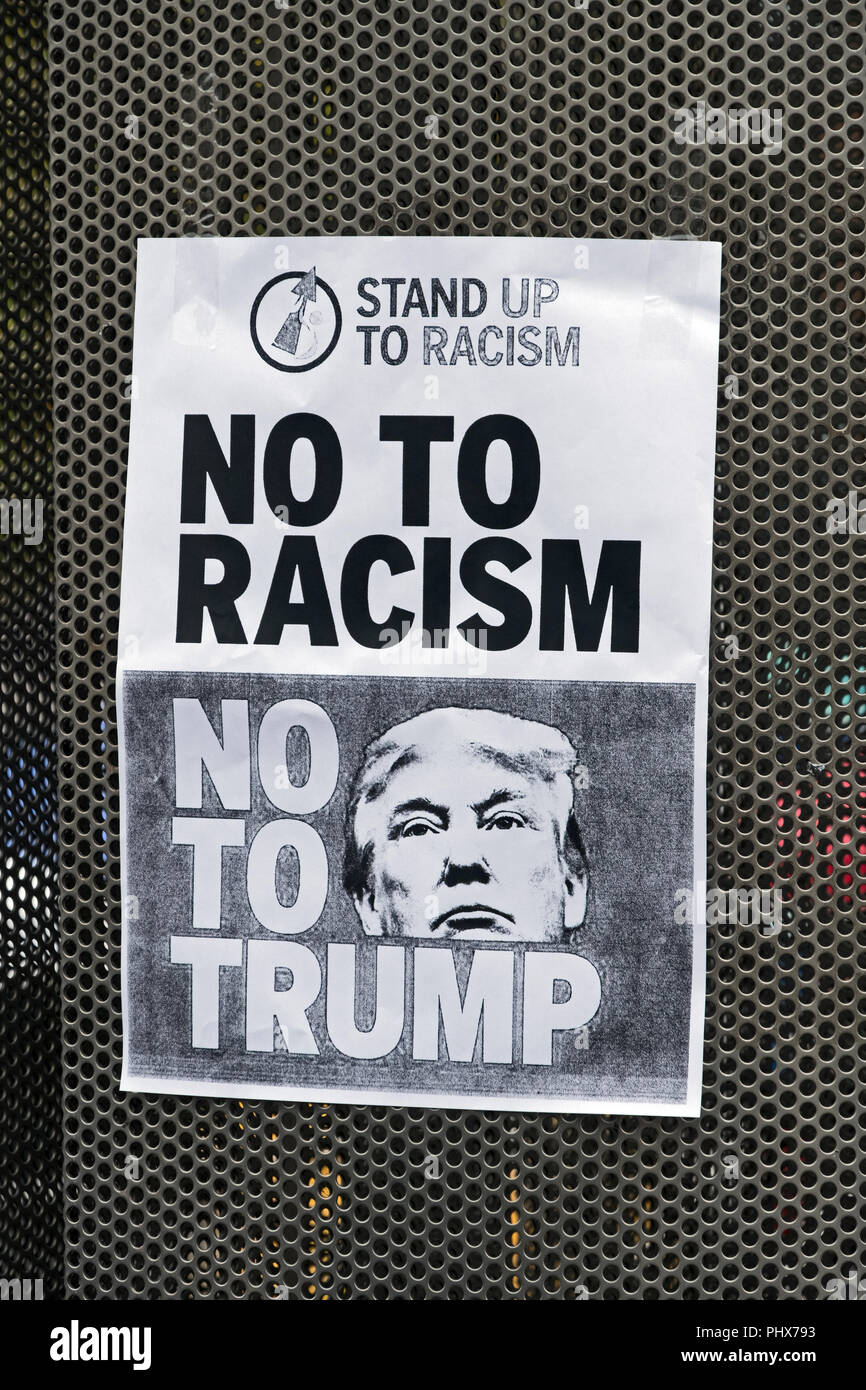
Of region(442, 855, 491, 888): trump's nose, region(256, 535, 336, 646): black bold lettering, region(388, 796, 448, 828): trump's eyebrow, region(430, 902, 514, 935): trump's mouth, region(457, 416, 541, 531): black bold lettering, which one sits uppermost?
region(457, 416, 541, 531): black bold lettering

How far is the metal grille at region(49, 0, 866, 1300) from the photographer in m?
1.66

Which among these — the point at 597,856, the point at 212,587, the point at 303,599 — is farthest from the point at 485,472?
the point at 597,856

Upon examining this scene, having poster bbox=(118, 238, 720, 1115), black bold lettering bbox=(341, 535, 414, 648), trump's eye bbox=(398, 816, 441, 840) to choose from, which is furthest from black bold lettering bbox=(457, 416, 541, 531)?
trump's eye bbox=(398, 816, 441, 840)

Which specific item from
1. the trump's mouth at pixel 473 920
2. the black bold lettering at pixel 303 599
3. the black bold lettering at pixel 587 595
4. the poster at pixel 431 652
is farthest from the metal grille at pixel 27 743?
the black bold lettering at pixel 587 595

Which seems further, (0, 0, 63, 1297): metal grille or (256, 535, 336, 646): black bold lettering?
(0, 0, 63, 1297): metal grille

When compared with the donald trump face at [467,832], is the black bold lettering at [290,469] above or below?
above

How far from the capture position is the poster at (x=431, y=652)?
1666 mm

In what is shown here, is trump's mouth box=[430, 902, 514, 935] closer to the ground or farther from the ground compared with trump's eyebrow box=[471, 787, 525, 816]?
closer to the ground

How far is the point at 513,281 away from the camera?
167 cm

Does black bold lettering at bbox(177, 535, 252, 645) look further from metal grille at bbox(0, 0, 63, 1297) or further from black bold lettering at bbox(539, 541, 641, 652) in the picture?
black bold lettering at bbox(539, 541, 641, 652)

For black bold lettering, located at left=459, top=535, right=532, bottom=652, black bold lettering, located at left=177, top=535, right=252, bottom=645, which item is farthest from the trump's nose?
black bold lettering, located at left=177, top=535, right=252, bottom=645

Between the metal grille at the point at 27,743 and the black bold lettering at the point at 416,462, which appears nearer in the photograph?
the black bold lettering at the point at 416,462

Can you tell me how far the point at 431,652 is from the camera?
5.55 feet

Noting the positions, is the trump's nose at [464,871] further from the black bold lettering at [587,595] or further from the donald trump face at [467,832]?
the black bold lettering at [587,595]
